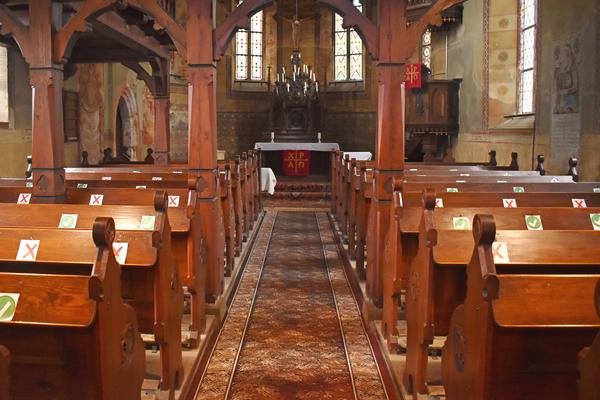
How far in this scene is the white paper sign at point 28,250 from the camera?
2947 mm

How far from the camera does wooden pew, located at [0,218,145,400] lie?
7.18 feet

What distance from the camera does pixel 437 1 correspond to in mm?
4707

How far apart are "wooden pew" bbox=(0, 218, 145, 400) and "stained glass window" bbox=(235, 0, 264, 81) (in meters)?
15.8

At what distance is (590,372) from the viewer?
175 centimetres

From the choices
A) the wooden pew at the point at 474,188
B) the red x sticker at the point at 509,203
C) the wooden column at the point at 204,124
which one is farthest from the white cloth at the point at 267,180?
the red x sticker at the point at 509,203

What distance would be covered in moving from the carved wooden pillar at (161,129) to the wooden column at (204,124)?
4647mm

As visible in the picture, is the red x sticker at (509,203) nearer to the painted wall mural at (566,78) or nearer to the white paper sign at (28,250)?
the white paper sign at (28,250)

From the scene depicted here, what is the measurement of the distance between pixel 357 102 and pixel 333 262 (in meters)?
10.6

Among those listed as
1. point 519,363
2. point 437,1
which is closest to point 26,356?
point 519,363

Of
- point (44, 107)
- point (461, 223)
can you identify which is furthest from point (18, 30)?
point (461, 223)

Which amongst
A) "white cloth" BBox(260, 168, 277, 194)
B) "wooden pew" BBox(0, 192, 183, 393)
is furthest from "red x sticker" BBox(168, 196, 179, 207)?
"white cloth" BBox(260, 168, 277, 194)

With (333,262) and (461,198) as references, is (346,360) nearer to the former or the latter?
(461,198)

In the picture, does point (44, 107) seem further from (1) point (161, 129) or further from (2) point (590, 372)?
(1) point (161, 129)

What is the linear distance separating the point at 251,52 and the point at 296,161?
15.4 feet
